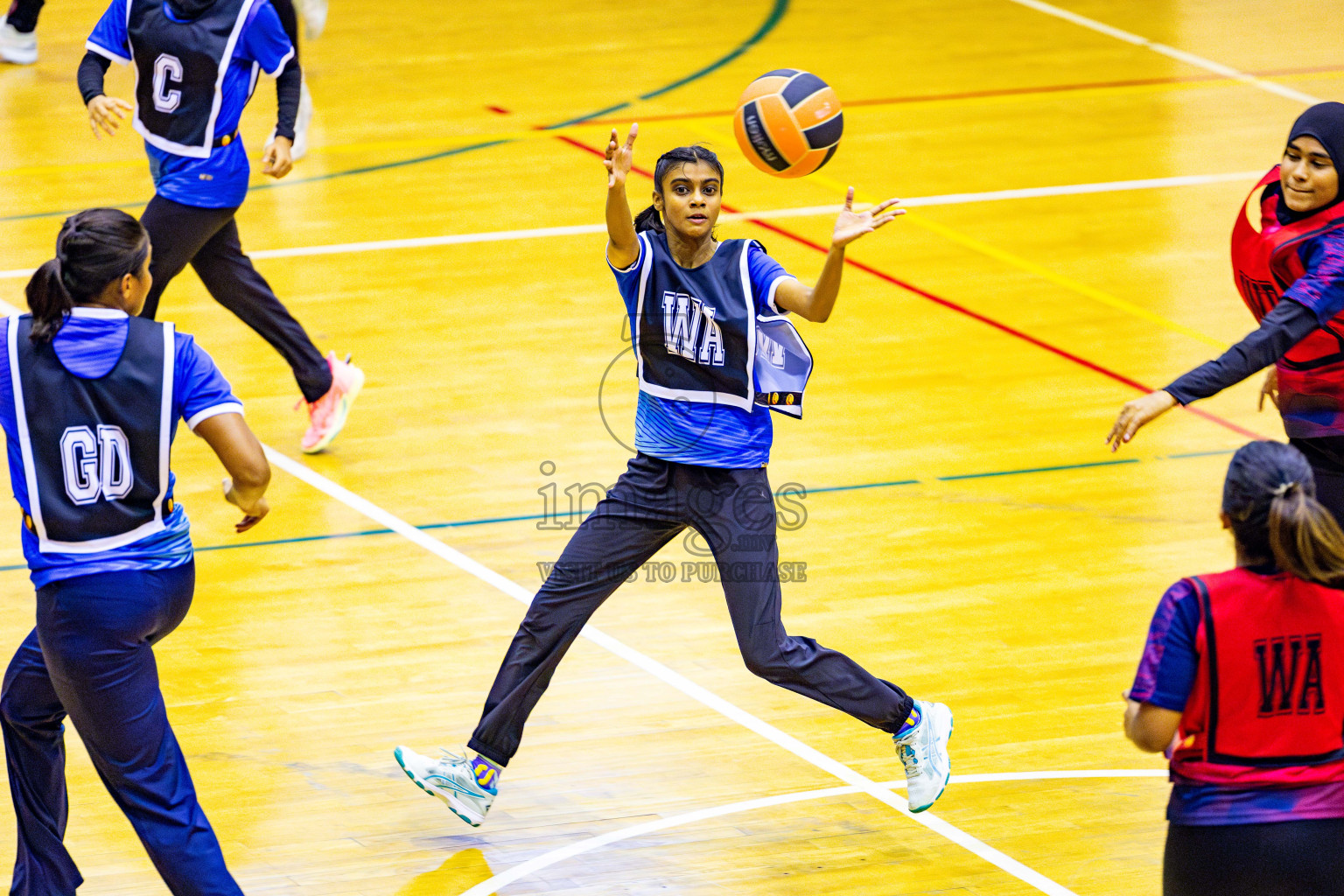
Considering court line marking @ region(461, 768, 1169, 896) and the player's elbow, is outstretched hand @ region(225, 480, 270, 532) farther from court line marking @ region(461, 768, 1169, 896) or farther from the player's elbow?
the player's elbow

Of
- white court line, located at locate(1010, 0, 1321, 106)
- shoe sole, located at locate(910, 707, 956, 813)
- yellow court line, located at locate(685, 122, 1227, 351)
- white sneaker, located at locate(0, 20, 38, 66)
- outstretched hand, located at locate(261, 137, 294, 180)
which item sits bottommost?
white sneaker, located at locate(0, 20, 38, 66)

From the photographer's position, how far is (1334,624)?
384cm

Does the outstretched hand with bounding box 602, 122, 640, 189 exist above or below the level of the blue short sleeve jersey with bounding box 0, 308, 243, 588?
above

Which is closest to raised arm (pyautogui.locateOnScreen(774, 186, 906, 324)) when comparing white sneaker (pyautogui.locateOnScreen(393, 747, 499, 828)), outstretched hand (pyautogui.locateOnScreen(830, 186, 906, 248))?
outstretched hand (pyautogui.locateOnScreen(830, 186, 906, 248))

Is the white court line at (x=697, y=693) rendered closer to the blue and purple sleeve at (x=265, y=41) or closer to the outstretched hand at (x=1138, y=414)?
the outstretched hand at (x=1138, y=414)

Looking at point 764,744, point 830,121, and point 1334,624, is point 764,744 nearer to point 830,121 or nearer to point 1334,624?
point 830,121

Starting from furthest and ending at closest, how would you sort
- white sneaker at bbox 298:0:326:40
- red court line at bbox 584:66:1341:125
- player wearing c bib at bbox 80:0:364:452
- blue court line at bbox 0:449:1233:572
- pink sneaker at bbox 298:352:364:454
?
1. white sneaker at bbox 298:0:326:40
2. red court line at bbox 584:66:1341:125
3. pink sneaker at bbox 298:352:364:454
4. player wearing c bib at bbox 80:0:364:452
5. blue court line at bbox 0:449:1233:572

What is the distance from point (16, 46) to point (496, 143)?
4302 millimetres

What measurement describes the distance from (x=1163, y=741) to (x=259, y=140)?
10.4 m

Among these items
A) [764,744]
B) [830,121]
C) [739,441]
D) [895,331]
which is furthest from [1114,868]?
[895,331]

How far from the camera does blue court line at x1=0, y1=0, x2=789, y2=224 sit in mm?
11836

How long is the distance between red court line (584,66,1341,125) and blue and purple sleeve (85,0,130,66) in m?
5.80

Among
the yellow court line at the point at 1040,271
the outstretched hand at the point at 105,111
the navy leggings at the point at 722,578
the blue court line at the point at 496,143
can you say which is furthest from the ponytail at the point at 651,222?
the blue court line at the point at 496,143

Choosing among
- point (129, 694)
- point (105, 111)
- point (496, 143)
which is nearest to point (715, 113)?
point (496, 143)
